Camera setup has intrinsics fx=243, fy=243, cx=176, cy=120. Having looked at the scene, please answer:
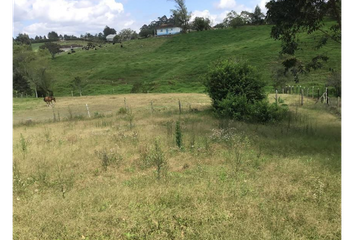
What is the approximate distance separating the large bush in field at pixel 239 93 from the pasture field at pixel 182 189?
13.0ft

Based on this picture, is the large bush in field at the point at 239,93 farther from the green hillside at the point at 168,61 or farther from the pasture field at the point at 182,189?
the green hillside at the point at 168,61

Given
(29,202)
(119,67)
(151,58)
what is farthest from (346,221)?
(151,58)

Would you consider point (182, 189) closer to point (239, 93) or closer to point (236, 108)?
point (236, 108)

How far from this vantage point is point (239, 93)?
1591 cm

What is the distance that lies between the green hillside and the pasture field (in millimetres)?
29128

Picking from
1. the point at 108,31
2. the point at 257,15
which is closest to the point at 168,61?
the point at 257,15

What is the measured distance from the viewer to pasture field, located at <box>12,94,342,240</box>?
4256 mm

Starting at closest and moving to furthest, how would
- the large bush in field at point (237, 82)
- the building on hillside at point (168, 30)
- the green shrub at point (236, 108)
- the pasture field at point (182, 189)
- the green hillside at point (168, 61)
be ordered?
1. the pasture field at point (182, 189)
2. the green shrub at point (236, 108)
3. the large bush in field at point (237, 82)
4. the green hillside at point (168, 61)
5. the building on hillside at point (168, 30)

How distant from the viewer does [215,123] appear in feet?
45.4

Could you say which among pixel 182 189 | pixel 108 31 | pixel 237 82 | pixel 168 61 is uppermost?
pixel 108 31

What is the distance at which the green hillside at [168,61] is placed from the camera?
48188mm

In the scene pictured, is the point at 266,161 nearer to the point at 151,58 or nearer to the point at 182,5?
the point at 151,58

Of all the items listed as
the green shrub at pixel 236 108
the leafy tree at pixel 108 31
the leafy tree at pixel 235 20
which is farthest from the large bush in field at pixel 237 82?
the leafy tree at pixel 108 31

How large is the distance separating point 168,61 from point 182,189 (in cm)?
6232
